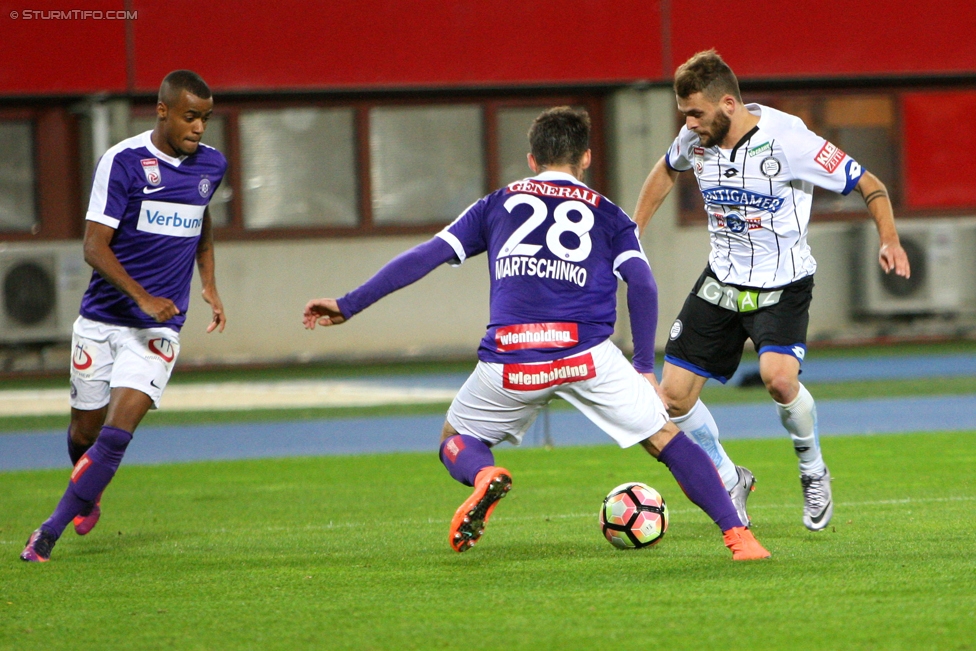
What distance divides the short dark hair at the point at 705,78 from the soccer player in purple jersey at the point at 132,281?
2.22 m

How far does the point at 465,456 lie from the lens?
5594mm

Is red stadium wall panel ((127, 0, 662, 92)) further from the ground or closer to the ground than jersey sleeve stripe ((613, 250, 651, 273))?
further from the ground

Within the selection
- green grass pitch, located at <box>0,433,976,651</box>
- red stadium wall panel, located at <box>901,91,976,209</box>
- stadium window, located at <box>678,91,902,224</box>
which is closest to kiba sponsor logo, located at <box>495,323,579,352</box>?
green grass pitch, located at <box>0,433,976,651</box>

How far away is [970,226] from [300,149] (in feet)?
32.5

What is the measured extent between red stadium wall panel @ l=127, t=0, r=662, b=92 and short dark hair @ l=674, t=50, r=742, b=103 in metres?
12.6

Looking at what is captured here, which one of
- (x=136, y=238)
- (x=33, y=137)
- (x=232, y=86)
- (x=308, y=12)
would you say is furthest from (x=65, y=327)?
(x=136, y=238)

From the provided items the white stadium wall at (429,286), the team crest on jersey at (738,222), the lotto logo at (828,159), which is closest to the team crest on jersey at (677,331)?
the team crest on jersey at (738,222)

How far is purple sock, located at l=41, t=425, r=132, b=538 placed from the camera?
620 centimetres

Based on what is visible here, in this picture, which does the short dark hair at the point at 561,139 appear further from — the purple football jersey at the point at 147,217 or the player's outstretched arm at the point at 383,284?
the purple football jersey at the point at 147,217

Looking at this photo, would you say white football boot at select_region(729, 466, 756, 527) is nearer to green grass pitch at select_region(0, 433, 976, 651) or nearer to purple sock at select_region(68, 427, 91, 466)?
green grass pitch at select_region(0, 433, 976, 651)

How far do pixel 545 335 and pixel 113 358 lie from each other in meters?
2.34

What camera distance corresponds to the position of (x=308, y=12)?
18.2m

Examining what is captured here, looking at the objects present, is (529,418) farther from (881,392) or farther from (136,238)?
(881,392)

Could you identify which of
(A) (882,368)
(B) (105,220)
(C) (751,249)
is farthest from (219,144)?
(C) (751,249)
